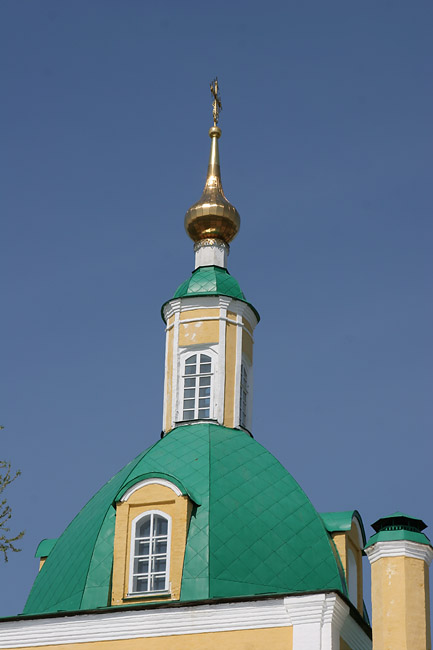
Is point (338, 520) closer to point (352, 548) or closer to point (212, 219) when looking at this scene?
point (352, 548)

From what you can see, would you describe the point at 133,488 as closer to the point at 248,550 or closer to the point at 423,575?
the point at 248,550

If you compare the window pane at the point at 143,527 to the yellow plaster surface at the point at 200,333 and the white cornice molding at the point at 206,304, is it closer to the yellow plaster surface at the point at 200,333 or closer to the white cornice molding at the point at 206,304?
the yellow plaster surface at the point at 200,333

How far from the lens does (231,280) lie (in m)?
24.5

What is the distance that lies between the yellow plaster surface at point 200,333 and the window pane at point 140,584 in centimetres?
520

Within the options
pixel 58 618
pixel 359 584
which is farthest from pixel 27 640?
pixel 359 584

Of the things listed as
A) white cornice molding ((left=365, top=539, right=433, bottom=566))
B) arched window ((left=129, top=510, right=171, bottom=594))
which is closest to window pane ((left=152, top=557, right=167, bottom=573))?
arched window ((left=129, top=510, right=171, bottom=594))

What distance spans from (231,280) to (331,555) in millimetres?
5806

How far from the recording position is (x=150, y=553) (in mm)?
19984

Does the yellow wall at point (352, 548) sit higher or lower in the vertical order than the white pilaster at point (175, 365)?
lower

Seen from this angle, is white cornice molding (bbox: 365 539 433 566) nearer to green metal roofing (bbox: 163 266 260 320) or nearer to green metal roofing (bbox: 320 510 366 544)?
green metal roofing (bbox: 320 510 366 544)

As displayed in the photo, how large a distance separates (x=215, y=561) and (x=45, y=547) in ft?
12.6

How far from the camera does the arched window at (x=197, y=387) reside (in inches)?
913

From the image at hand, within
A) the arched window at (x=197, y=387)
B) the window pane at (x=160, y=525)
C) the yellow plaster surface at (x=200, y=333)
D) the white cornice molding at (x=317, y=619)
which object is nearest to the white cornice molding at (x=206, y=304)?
the yellow plaster surface at (x=200, y=333)

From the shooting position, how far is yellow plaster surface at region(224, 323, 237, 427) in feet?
75.5
